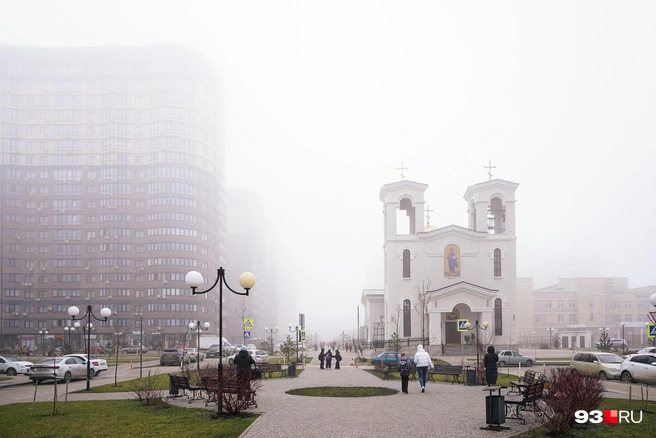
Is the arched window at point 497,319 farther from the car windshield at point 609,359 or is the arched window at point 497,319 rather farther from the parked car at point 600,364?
the car windshield at point 609,359

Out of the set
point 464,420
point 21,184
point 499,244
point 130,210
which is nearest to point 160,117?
point 130,210

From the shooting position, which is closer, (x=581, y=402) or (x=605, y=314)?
(x=581, y=402)

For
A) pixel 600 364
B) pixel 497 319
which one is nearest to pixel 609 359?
pixel 600 364

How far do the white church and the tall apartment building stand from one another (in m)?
53.0

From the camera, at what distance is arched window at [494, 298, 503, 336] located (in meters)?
62.7

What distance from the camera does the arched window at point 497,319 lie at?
62684 mm

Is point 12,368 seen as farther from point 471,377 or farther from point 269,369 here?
point 471,377

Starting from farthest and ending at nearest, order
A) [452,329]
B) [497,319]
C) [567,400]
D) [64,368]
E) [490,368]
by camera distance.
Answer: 1. [452,329]
2. [497,319]
3. [64,368]
4. [490,368]
5. [567,400]

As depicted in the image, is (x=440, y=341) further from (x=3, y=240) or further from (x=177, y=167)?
(x=3, y=240)

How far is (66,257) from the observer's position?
4373 inches

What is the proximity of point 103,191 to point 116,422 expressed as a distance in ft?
346

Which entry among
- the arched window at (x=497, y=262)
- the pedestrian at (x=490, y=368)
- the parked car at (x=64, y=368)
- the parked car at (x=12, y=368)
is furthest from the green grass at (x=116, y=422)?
the arched window at (x=497, y=262)

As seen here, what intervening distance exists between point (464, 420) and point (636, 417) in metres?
4.32

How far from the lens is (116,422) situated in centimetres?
1534
